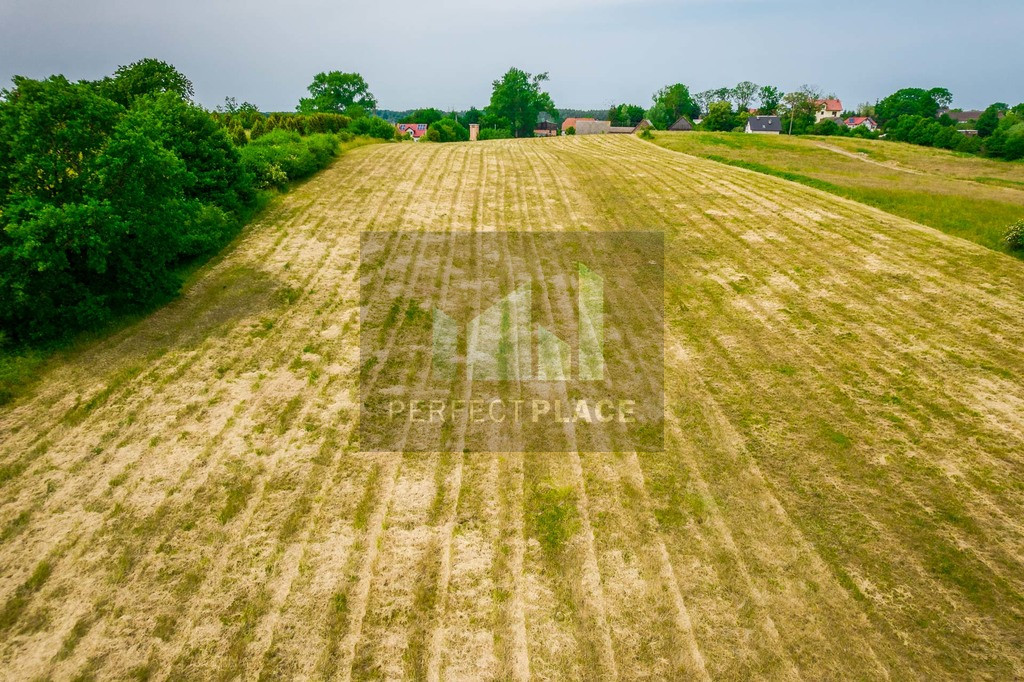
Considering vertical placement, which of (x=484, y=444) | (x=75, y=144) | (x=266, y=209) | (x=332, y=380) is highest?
(x=75, y=144)

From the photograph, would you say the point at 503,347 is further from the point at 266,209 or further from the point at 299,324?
the point at 266,209

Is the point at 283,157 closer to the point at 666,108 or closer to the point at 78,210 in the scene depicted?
the point at 78,210

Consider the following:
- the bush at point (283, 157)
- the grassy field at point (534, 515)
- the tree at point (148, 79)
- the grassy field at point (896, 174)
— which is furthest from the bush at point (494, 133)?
the grassy field at point (534, 515)

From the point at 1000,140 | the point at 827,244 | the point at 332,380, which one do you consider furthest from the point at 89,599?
the point at 1000,140

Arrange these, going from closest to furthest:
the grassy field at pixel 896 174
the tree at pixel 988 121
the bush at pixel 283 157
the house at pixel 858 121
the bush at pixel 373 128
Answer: the grassy field at pixel 896 174 < the bush at pixel 283 157 < the bush at pixel 373 128 < the tree at pixel 988 121 < the house at pixel 858 121

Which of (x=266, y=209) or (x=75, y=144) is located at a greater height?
(x=75, y=144)

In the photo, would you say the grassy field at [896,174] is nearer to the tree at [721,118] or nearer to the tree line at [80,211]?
the tree line at [80,211]
